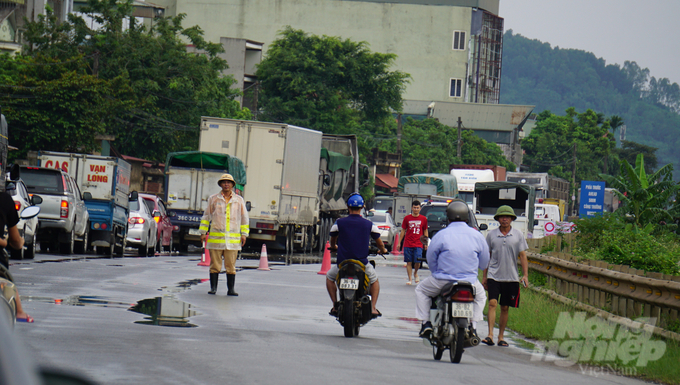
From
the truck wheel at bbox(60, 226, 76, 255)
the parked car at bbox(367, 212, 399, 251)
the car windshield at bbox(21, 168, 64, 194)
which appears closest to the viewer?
the car windshield at bbox(21, 168, 64, 194)

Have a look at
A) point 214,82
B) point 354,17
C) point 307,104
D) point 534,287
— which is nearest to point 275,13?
point 354,17

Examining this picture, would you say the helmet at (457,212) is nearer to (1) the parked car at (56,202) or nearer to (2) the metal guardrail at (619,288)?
(2) the metal guardrail at (619,288)

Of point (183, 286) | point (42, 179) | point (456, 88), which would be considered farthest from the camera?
point (456, 88)

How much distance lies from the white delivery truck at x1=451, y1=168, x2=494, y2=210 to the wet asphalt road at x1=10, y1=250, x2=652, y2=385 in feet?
122

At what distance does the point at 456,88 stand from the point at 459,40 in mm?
6471

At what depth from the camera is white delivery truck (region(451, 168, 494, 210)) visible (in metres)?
52.6

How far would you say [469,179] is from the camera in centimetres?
5303

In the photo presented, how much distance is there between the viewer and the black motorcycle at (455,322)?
346 inches

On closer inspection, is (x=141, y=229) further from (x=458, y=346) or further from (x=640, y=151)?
(x=640, y=151)

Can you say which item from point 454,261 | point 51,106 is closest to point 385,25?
point 51,106

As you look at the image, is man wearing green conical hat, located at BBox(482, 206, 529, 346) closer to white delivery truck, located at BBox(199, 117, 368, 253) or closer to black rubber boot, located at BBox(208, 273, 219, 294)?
black rubber boot, located at BBox(208, 273, 219, 294)

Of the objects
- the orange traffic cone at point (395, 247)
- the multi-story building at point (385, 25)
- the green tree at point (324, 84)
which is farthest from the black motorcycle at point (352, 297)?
the multi-story building at point (385, 25)

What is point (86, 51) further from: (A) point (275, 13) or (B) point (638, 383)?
(A) point (275, 13)

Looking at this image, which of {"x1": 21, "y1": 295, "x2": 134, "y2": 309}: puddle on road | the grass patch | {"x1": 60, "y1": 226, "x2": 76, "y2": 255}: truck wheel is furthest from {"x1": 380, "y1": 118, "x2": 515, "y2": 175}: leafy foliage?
{"x1": 21, "y1": 295, "x2": 134, "y2": 309}: puddle on road
